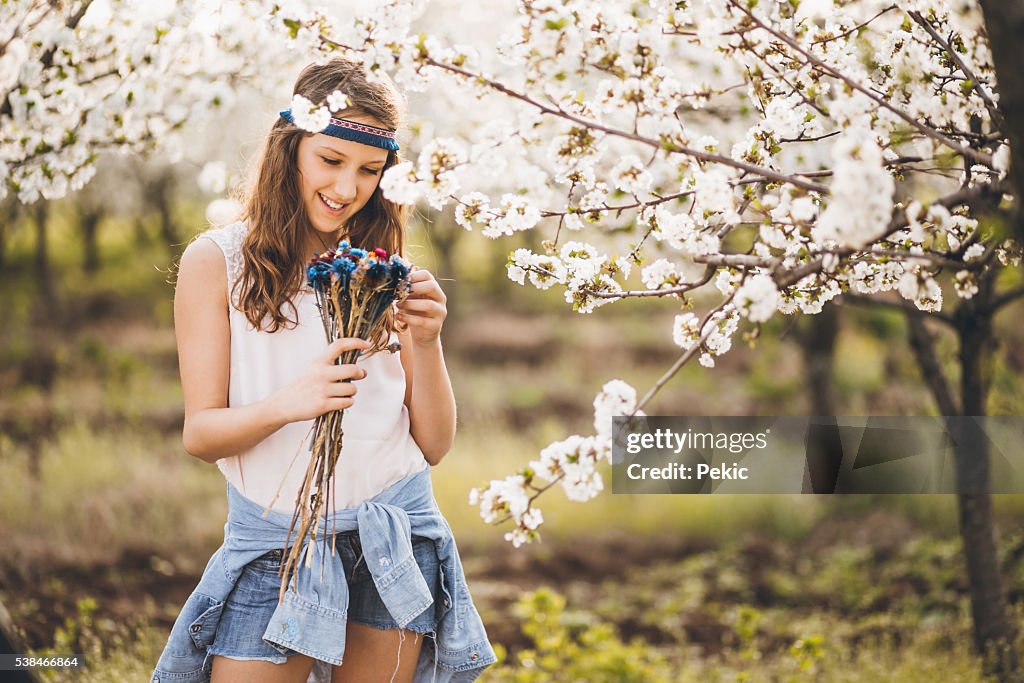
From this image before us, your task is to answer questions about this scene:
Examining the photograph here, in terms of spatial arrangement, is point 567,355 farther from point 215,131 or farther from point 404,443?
point 404,443

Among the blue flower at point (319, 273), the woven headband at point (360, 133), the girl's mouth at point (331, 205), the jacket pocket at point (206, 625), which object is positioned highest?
the woven headband at point (360, 133)

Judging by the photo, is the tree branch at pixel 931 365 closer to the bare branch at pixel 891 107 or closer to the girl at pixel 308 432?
the bare branch at pixel 891 107

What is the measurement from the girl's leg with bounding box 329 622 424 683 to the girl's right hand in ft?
1.77

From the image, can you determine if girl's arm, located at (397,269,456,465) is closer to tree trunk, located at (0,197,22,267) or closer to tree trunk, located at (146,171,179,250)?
tree trunk, located at (0,197,22,267)

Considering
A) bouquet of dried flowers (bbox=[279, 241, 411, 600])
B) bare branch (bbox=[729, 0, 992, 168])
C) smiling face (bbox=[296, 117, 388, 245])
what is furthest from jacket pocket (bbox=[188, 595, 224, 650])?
bare branch (bbox=[729, 0, 992, 168])

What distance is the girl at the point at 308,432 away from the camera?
5.61 ft

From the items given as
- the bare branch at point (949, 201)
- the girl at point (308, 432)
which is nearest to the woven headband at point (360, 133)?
the girl at point (308, 432)

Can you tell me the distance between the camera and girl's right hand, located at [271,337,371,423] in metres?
1.61

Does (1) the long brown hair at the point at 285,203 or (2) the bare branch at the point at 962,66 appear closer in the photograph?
(2) the bare branch at the point at 962,66

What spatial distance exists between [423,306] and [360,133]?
0.38 meters

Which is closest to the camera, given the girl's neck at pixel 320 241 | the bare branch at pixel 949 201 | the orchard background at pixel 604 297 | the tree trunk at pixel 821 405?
the bare branch at pixel 949 201

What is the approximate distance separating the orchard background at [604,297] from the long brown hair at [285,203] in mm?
158

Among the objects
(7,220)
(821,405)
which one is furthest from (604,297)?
(7,220)

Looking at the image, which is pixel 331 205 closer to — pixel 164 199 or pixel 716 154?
pixel 716 154
